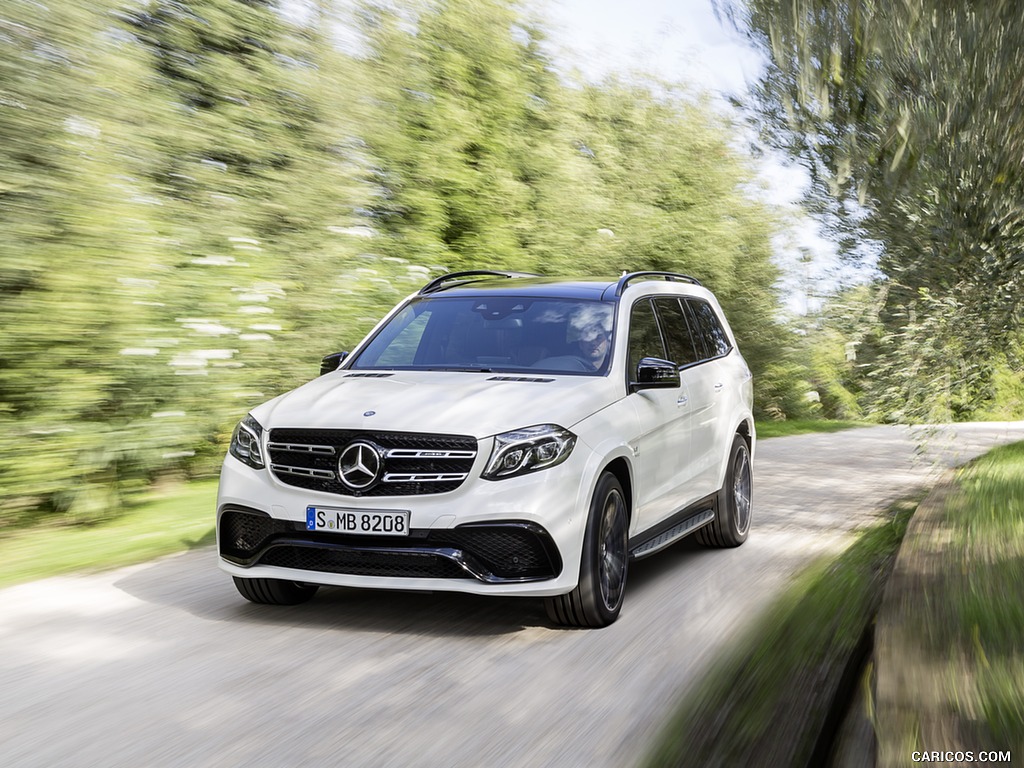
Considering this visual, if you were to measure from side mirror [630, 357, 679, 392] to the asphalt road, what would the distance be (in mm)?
1286

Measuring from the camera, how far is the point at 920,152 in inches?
337

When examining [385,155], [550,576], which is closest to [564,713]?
[550,576]

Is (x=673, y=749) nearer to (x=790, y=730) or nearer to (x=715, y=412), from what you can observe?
(x=790, y=730)

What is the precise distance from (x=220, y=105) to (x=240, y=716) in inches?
335

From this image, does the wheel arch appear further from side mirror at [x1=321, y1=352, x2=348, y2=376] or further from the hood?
side mirror at [x1=321, y1=352, x2=348, y2=376]

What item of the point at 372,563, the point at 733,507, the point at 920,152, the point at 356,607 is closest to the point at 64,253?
the point at 356,607

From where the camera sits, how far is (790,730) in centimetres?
442

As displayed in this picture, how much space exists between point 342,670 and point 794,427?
68.0 ft

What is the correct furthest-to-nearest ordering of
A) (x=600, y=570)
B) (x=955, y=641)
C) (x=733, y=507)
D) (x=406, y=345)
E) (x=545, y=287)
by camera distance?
(x=733, y=507) → (x=545, y=287) → (x=406, y=345) → (x=600, y=570) → (x=955, y=641)

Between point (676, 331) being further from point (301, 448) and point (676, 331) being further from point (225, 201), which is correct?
point (225, 201)

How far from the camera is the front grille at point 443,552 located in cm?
582

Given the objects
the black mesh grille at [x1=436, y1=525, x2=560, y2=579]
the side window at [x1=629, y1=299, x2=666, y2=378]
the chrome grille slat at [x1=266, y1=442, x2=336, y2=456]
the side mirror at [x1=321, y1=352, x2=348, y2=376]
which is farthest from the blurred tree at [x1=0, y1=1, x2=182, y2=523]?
the black mesh grille at [x1=436, y1=525, x2=560, y2=579]

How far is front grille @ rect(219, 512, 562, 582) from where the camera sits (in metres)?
5.82

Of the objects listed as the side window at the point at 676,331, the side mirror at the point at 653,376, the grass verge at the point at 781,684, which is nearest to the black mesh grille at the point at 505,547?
the grass verge at the point at 781,684
